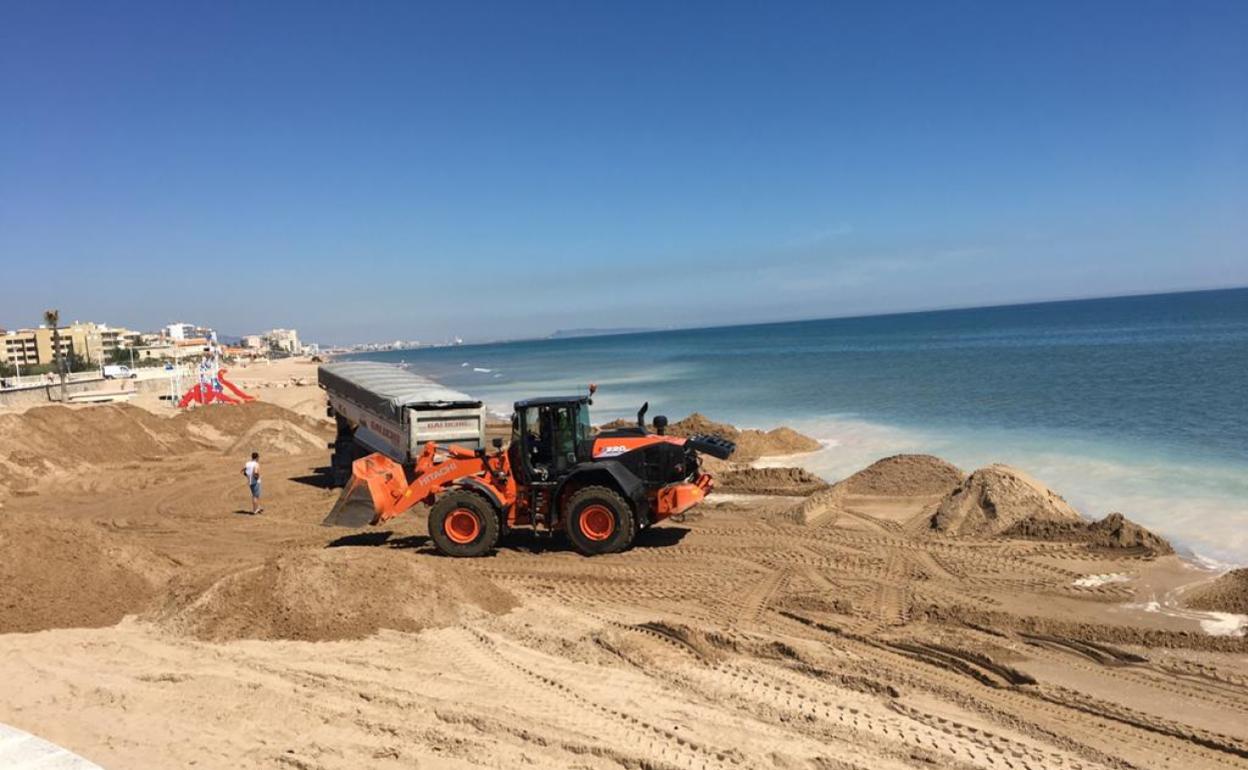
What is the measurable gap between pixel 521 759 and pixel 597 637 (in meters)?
2.17

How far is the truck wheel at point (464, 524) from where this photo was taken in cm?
1036

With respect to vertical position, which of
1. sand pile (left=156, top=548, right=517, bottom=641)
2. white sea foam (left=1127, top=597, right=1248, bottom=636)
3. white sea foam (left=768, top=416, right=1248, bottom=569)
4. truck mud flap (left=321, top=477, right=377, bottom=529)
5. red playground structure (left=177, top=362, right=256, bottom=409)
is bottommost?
white sea foam (left=768, top=416, right=1248, bottom=569)

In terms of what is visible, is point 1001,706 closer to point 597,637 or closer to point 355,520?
point 597,637

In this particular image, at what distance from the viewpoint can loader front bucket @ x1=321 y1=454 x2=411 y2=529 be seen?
1040 cm

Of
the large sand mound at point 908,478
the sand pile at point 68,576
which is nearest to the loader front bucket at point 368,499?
the sand pile at point 68,576

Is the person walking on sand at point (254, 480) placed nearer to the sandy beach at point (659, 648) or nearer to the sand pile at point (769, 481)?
the sandy beach at point (659, 648)

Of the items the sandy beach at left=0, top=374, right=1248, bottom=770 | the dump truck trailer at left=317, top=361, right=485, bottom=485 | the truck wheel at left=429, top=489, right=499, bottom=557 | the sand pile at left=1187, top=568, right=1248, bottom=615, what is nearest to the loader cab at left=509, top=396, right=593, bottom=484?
the truck wheel at left=429, top=489, right=499, bottom=557

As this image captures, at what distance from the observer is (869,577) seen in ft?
30.7

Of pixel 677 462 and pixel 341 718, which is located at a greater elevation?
pixel 677 462

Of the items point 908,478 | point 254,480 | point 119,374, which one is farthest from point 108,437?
point 119,374

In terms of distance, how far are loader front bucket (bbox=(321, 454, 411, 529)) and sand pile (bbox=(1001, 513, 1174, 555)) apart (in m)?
8.34

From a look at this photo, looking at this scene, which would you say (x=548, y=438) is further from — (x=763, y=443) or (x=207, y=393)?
(x=207, y=393)

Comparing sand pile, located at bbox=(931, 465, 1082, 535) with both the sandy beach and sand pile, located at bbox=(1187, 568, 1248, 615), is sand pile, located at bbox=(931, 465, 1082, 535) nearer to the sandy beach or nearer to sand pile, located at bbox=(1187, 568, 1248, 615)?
the sandy beach

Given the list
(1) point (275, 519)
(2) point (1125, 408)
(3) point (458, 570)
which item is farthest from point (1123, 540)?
A: (2) point (1125, 408)
